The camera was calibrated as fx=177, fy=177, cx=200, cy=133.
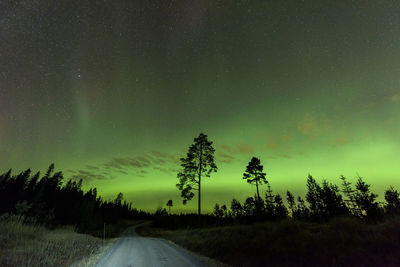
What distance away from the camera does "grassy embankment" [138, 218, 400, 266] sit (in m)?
7.35

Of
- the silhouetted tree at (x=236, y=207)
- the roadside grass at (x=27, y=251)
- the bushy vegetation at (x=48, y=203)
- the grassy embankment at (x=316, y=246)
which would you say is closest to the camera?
the grassy embankment at (x=316, y=246)

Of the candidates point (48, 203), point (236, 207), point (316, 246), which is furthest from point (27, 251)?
point (236, 207)

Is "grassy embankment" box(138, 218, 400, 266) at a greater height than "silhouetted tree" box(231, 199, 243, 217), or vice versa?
"silhouetted tree" box(231, 199, 243, 217)

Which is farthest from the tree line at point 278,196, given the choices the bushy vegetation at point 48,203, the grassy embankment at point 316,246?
the bushy vegetation at point 48,203

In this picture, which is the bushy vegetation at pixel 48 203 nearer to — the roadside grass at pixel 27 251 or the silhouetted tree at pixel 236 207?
the roadside grass at pixel 27 251

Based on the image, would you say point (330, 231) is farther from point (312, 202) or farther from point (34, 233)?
point (312, 202)

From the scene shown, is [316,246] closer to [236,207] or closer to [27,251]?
[27,251]

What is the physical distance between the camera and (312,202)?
69438 mm

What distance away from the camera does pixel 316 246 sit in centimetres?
892

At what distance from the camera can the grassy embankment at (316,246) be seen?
7348 mm

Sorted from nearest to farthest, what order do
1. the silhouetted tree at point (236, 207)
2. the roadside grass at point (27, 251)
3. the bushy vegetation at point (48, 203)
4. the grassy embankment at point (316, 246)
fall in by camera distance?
1. the grassy embankment at point (316, 246)
2. the roadside grass at point (27, 251)
3. the bushy vegetation at point (48, 203)
4. the silhouetted tree at point (236, 207)

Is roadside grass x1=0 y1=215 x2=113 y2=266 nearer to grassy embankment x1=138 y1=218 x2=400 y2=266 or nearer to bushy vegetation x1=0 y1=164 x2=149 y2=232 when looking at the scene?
grassy embankment x1=138 y1=218 x2=400 y2=266

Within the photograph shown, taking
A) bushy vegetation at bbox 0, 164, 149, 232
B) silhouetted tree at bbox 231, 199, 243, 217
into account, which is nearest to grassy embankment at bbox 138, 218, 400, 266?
bushy vegetation at bbox 0, 164, 149, 232

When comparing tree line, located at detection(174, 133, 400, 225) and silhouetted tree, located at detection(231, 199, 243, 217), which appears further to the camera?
silhouetted tree, located at detection(231, 199, 243, 217)
